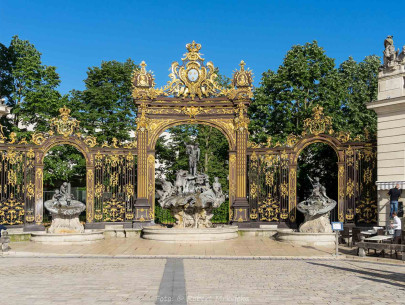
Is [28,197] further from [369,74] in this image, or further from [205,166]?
[369,74]

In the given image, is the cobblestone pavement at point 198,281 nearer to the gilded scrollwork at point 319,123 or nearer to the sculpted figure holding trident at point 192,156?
the sculpted figure holding trident at point 192,156

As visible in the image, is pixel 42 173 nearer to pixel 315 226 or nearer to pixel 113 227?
pixel 113 227

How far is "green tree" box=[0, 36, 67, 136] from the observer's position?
1024 inches

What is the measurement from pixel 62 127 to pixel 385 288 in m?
14.1

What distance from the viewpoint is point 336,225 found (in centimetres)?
1416

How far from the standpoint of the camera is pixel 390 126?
57.2ft

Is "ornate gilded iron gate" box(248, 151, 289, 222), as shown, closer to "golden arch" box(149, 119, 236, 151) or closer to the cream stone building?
"golden arch" box(149, 119, 236, 151)

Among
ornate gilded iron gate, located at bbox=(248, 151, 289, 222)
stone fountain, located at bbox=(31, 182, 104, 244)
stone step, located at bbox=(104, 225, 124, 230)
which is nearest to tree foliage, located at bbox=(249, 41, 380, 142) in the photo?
ornate gilded iron gate, located at bbox=(248, 151, 289, 222)

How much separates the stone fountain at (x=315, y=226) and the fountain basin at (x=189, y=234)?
2.02 m

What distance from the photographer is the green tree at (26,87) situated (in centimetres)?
2602

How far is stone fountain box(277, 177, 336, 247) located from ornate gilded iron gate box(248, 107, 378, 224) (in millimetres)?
1481

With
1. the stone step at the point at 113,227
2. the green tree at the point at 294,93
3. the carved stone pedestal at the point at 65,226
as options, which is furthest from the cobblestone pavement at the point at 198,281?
the green tree at the point at 294,93

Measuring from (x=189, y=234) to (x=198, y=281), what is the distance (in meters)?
7.69

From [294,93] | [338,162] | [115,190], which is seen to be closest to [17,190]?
[115,190]
